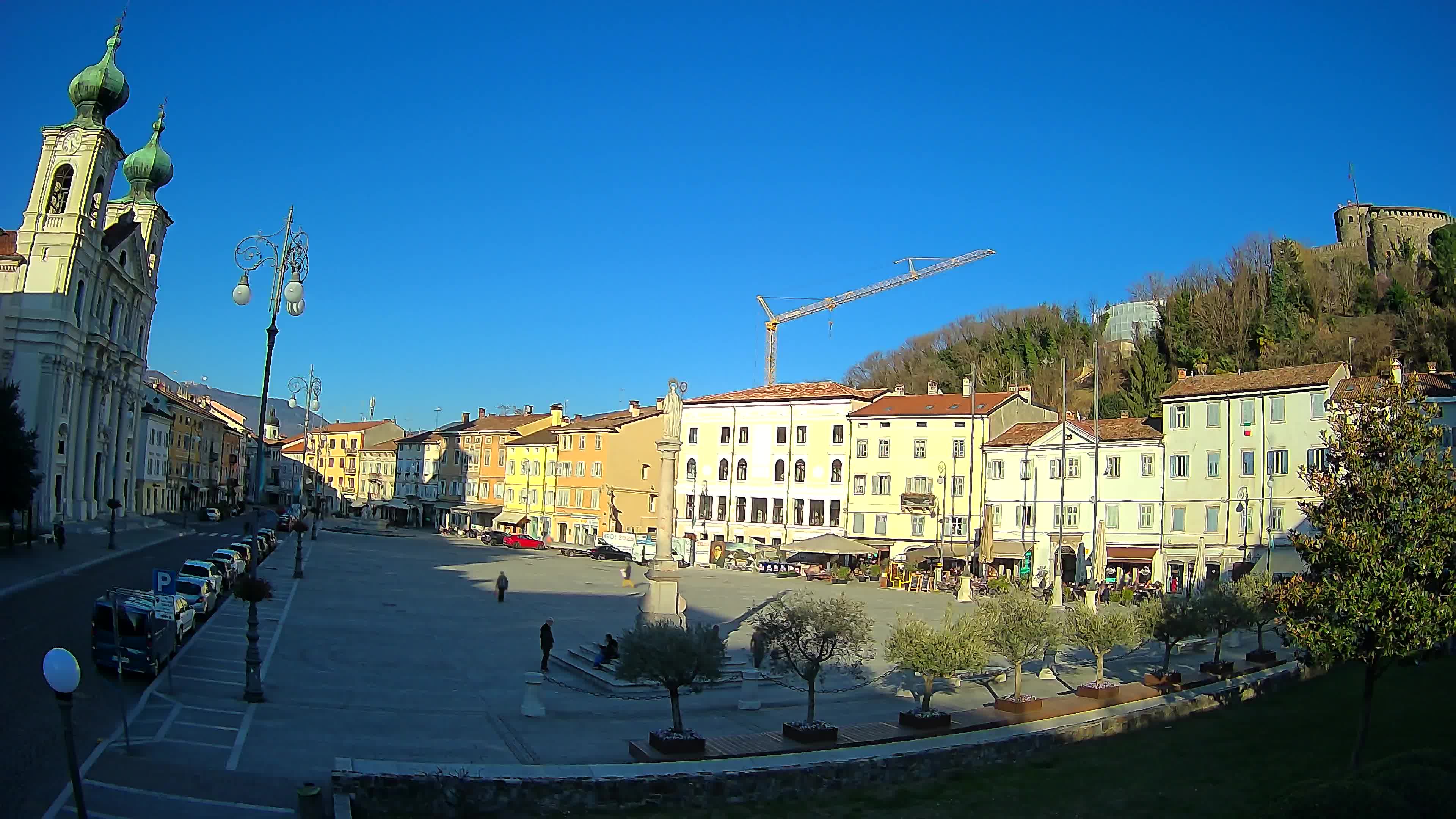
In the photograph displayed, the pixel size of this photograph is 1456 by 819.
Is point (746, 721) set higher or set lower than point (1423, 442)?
lower

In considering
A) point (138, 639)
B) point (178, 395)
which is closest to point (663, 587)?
point (138, 639)

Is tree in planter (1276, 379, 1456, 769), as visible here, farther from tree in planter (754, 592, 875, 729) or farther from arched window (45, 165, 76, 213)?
arched window (45, 165, 76, 213)

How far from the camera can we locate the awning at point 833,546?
58.5m

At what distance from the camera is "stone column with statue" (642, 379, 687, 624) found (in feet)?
87.0

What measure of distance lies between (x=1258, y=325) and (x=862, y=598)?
45814 millimetres

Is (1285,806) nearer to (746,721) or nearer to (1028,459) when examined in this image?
(746,721)

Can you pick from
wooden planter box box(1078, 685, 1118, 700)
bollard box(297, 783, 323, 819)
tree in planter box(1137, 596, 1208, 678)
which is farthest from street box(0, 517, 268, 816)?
tree in planter box(1137, 596, 1208, 678)

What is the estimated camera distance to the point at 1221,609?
24578 millimetres

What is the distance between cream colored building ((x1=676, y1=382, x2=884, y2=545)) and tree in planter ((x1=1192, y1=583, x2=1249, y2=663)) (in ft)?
135

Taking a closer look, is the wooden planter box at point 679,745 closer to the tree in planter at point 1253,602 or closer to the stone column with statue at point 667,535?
the stone column with statue at point 667,535

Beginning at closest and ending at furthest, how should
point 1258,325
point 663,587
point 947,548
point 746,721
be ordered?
point 746,721, point 663,587, point 947,548, point 1258,325

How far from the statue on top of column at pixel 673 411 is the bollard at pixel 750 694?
8191mm

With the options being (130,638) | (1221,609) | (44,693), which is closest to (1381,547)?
(1221,609)

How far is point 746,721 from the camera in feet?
67.2
